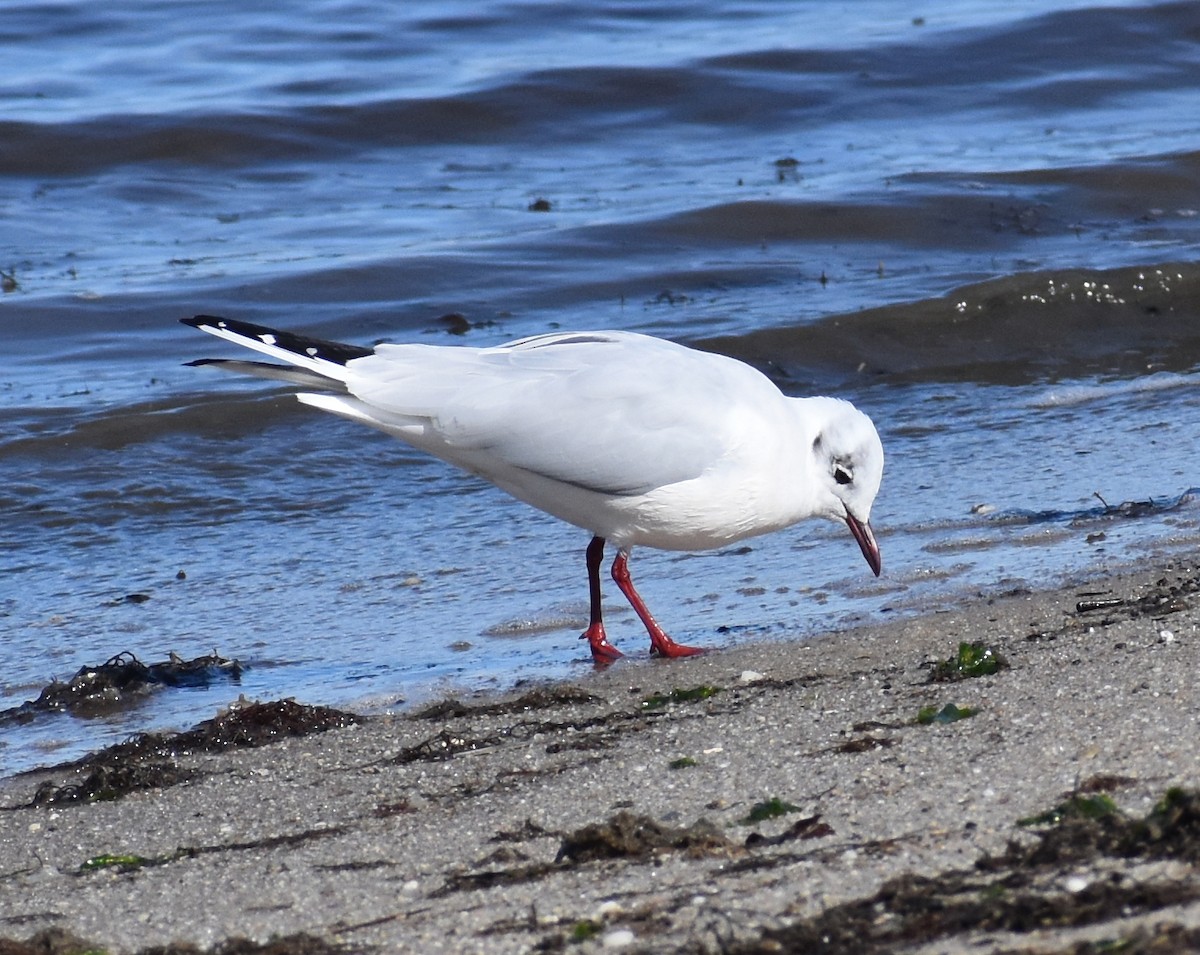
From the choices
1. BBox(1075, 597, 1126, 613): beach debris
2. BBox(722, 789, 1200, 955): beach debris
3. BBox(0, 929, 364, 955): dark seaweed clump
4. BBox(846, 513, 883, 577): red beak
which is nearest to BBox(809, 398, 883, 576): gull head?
BBox(846, 513, 883, 577): red beak

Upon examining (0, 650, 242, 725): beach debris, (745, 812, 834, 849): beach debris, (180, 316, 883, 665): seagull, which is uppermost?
(180, 316, 883, 665): seagull

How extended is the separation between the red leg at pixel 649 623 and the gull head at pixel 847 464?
64 cm

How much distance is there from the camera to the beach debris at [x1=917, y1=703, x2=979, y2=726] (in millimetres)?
3793

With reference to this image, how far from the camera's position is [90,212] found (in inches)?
474

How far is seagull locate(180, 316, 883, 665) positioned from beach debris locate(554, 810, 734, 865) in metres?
2.00

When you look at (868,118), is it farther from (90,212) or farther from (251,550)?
(251,550)

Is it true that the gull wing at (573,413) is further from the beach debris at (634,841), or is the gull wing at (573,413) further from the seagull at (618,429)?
the beach debris at (634,841)

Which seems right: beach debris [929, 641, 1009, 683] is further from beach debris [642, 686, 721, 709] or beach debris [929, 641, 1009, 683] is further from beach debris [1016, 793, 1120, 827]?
beach debris [1016, 793, 1120, 827]

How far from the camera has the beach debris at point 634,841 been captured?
309 centimetres

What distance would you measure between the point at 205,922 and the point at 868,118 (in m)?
12.4

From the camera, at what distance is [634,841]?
3115 mm

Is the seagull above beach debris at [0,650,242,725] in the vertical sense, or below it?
above

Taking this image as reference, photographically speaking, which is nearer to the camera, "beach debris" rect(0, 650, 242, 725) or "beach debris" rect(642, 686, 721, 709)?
"beach debris" rect(642, 686, 721, 709)

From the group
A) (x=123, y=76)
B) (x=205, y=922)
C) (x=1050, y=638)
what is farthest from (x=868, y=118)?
(x=205, y=922)
